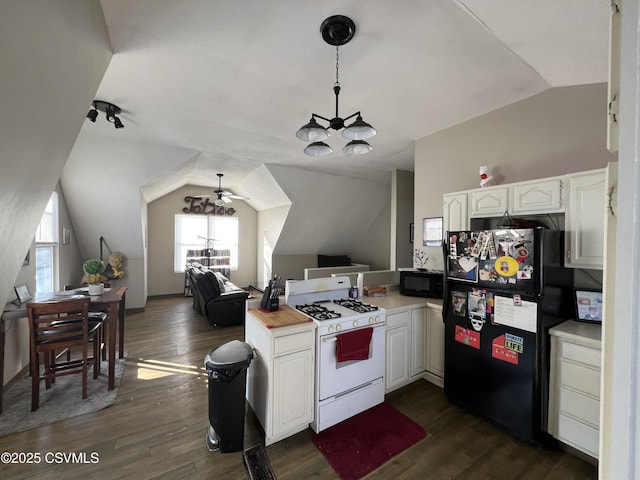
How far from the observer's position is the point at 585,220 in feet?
6.56

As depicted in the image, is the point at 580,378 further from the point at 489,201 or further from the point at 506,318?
the point at 489,201

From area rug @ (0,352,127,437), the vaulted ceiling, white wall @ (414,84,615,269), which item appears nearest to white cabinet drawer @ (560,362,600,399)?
white wall @ (414,84,615,269)

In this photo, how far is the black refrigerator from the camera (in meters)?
1.96

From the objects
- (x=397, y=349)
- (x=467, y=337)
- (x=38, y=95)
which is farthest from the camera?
(x=397, y=349)

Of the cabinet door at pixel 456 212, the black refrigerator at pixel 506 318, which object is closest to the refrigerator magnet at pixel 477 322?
the black refrigerator at pixel 506 318

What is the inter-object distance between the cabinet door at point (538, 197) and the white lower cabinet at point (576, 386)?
0.94 m

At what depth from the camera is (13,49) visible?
3.16 ft

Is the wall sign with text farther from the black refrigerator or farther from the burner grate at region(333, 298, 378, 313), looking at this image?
the black refrigerator

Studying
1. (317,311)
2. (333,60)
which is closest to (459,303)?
(317,311)

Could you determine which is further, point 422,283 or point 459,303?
point 422,283

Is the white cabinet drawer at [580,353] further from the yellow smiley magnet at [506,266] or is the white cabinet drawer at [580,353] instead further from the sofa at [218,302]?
the sofa at [218,302]

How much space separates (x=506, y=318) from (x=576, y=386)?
0.59m

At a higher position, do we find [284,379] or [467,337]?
[467,337]

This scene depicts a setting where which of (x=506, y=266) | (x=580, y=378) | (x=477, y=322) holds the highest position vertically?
(x=506, y=266)
